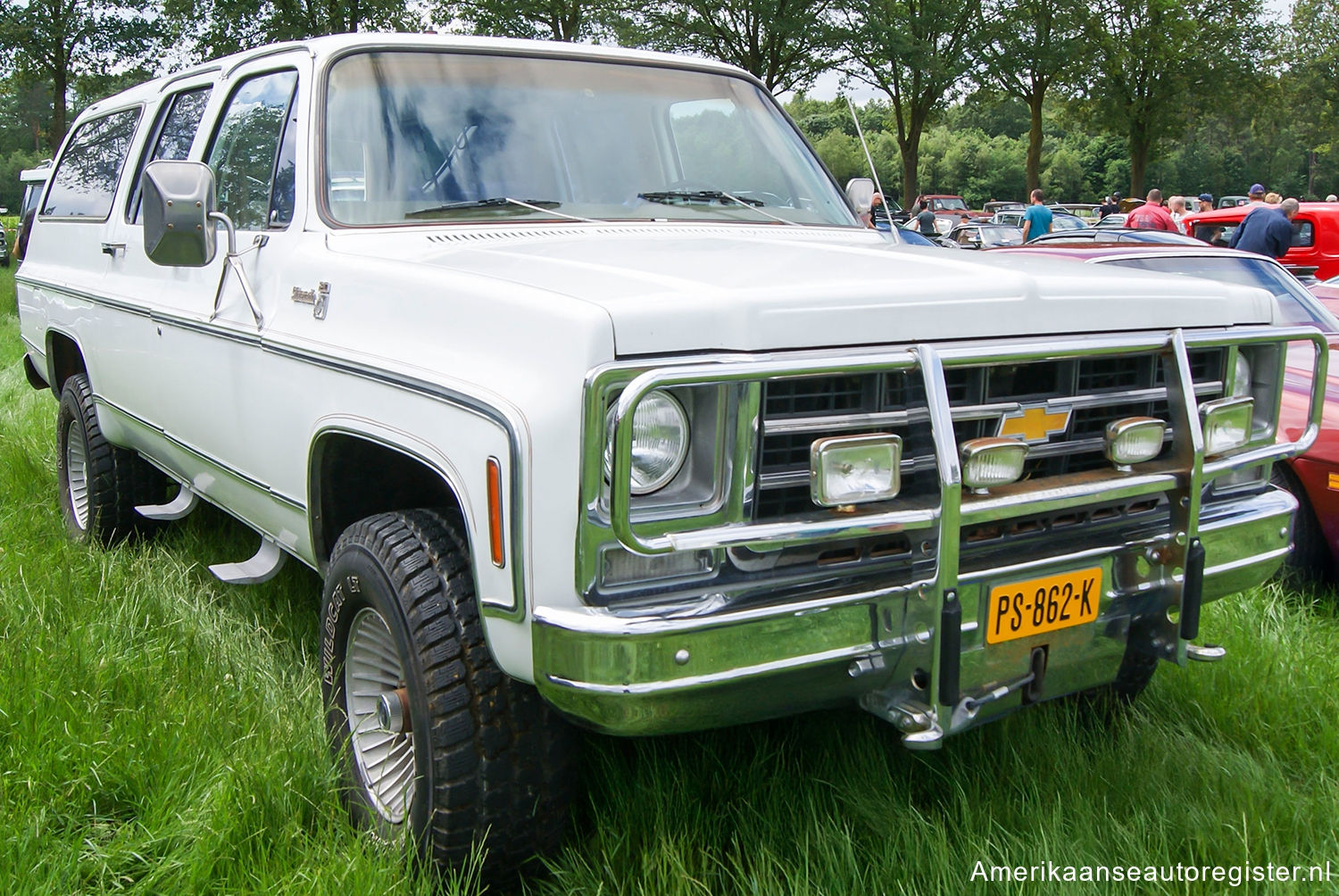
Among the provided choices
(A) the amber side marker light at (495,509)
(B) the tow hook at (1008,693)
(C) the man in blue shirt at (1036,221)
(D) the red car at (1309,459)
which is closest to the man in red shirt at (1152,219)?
(C) the man in blue shirt at (1036,221)

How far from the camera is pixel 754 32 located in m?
31.0

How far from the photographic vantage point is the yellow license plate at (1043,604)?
226 centimetres

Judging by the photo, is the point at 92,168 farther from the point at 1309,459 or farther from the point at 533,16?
the point at 533,16

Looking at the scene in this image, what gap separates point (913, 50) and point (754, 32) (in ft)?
14.6

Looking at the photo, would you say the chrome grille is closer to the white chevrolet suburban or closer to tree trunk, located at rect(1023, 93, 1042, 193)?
the white chevrolet suburban

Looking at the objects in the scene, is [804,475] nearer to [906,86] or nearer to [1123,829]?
[1123,829]

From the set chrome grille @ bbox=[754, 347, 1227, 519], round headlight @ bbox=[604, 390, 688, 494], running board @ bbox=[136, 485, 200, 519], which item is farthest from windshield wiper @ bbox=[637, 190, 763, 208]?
running board @ bbox=[136, 485, 200, 519]

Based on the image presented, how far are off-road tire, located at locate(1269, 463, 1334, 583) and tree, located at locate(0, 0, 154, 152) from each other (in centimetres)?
2015

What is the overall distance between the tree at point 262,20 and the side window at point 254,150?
785 inches

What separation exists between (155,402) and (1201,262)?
5080 mm

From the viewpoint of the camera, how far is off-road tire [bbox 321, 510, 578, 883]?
229cm

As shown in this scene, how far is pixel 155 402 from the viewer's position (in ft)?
13.0

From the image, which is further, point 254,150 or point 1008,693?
point 254,150

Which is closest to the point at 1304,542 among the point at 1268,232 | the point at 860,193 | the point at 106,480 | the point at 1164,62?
the point at 860,193
